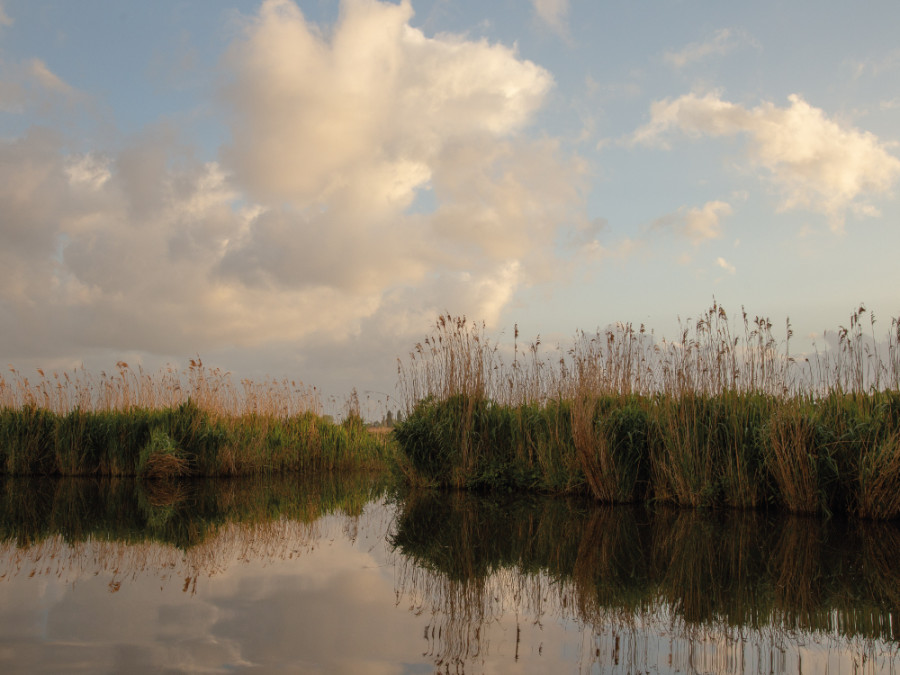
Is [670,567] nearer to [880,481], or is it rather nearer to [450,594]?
[450,594]

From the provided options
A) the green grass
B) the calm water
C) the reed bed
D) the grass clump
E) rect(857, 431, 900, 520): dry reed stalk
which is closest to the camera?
the calm water

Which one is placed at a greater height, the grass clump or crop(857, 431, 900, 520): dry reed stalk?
crop(857, 431, 900, 520): dry reed stalk

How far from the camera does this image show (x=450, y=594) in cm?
343

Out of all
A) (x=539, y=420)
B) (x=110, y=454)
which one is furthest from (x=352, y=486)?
(x=110, y=454)

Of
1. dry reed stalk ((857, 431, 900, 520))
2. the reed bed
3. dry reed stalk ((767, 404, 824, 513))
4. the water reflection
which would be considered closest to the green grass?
the reed bed

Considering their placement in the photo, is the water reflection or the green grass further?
the green grass

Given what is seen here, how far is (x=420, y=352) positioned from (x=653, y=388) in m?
3.38

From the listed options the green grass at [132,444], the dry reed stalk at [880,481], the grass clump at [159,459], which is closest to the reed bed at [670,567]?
the dry reed stalk at [880,481]

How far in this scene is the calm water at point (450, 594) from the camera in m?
2.57

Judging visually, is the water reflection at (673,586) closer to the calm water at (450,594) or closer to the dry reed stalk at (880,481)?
the calm water at (450,594)

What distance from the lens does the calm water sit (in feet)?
8.43

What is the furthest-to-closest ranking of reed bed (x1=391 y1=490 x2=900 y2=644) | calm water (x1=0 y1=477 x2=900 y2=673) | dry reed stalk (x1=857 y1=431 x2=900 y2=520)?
dry reed stalk (x1=857 y1=431 x2=900 y2=520) → reed bed (x1=391 y1=490 x2=900 y2=644) → calm water (x1=0 y1=477 x2=900 y2=673)

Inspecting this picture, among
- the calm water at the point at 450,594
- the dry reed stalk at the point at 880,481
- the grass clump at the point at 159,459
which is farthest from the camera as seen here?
the grass clump at the point at 159,459

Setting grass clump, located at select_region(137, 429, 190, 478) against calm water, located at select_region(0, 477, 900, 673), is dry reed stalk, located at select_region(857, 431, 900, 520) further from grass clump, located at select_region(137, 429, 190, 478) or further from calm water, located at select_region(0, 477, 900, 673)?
grass clump, located at select_region(137, 429, 190, 478)
